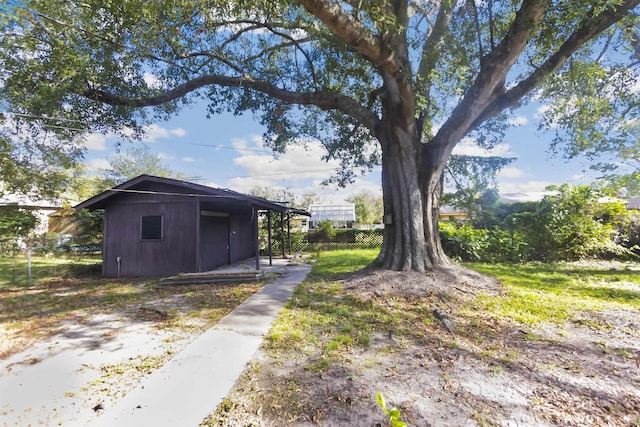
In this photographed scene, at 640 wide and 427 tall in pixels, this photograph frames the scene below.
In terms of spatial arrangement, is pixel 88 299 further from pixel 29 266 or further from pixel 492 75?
pixel 492 75

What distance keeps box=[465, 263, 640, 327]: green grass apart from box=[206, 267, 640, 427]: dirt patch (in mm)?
411

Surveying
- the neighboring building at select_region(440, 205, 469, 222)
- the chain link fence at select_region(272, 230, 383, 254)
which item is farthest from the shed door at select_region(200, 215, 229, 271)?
the neighboring building at select_region(440, 205, 469, 222)

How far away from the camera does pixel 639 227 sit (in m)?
10.8

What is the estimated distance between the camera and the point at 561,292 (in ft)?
20.7

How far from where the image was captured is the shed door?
1035cm

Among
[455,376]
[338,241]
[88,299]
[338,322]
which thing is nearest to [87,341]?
[88,299]

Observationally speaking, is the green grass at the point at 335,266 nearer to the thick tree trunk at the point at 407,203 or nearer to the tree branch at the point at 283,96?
the thick tree trunk at the point at 407,203

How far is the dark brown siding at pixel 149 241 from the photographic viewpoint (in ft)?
31.7

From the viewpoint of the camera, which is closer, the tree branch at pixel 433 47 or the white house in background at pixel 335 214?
the tree branch at pixel 433 47

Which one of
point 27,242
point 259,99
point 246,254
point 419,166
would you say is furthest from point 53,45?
point 246,254

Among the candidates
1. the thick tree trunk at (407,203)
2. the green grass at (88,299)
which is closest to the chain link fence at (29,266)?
the green grass at (88,299)

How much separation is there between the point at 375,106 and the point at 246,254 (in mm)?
9753

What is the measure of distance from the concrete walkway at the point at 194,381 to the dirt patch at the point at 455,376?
0.61 ft

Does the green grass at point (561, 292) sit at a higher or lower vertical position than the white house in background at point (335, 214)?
lower
